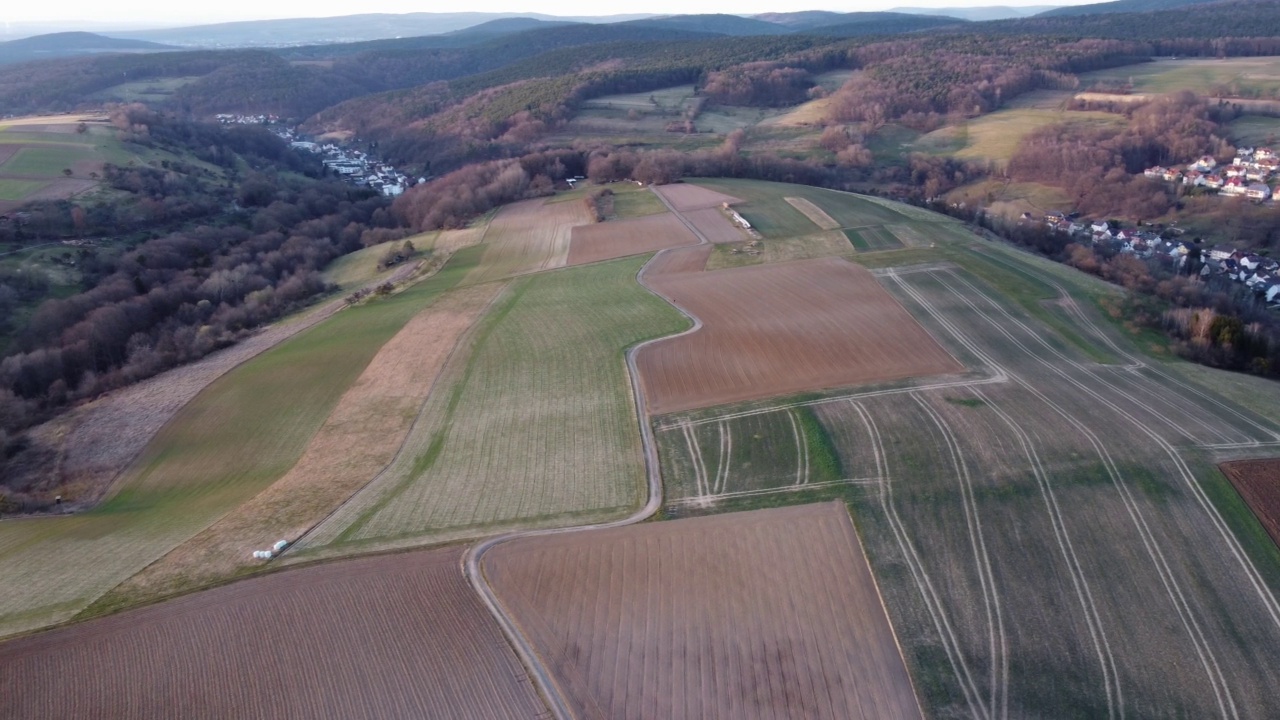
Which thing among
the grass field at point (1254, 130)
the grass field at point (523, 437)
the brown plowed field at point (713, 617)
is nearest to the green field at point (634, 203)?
the grass field at point (523, 437)

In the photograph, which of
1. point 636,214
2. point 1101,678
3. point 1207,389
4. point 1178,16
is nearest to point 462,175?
point 636,214

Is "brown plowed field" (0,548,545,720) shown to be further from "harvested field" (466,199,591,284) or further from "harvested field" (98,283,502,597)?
"harvested field" (466,199,591,284)

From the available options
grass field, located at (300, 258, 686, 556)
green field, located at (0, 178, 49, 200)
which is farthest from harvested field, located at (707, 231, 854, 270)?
green field, located at (0, 178, 49, 200)

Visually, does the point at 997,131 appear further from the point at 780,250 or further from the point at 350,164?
the point at 350,164

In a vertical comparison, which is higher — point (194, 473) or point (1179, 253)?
point (1179, 253)

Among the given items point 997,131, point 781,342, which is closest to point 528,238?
point 781,342

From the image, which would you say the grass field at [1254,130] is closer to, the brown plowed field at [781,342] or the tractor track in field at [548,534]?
the brown plowed field at [781,342]

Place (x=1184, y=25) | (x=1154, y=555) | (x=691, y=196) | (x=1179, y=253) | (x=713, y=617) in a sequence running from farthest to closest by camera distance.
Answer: (x=1184, y=25)
(x=691, y=196)
(x=1179, y=253)
(x=1154, y=555)
(x=713, y=617)
